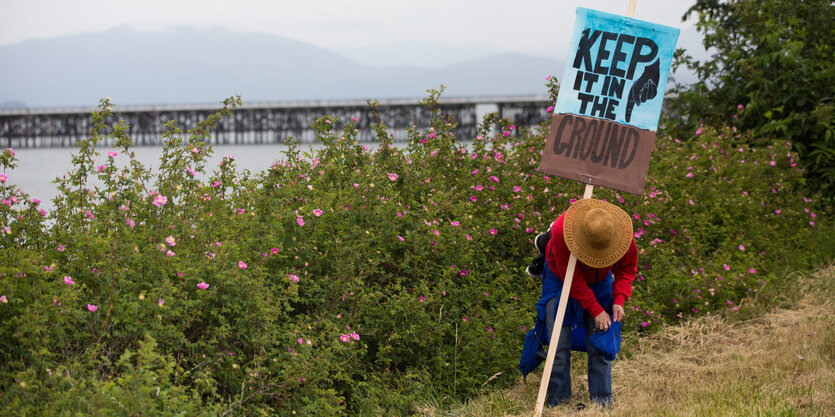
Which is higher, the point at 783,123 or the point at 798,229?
the point at 783,123

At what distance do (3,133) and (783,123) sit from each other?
45914 mm

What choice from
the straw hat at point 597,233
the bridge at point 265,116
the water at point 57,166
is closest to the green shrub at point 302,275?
the water at point 57,166

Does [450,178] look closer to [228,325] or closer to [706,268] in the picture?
[706,268]

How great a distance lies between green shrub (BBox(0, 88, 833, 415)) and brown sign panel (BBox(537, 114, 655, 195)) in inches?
49.0

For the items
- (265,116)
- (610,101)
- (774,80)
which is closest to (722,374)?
(610,101)

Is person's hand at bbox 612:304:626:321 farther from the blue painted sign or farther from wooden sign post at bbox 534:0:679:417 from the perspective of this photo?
the blue painted sign

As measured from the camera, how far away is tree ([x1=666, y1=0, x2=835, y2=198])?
9.61 metres

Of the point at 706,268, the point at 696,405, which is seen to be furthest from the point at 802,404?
the point at 706,268

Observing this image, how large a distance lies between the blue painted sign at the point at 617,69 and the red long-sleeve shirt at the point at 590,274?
847 millimetres

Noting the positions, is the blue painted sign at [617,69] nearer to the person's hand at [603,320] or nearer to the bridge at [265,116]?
the person's hand at [603,320]

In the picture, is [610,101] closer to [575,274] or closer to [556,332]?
[575,274]

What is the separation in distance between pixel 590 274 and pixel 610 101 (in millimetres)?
1108

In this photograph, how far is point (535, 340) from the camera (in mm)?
4355

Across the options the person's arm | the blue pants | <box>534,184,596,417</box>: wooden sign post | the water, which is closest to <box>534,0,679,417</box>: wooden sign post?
the person's arm
